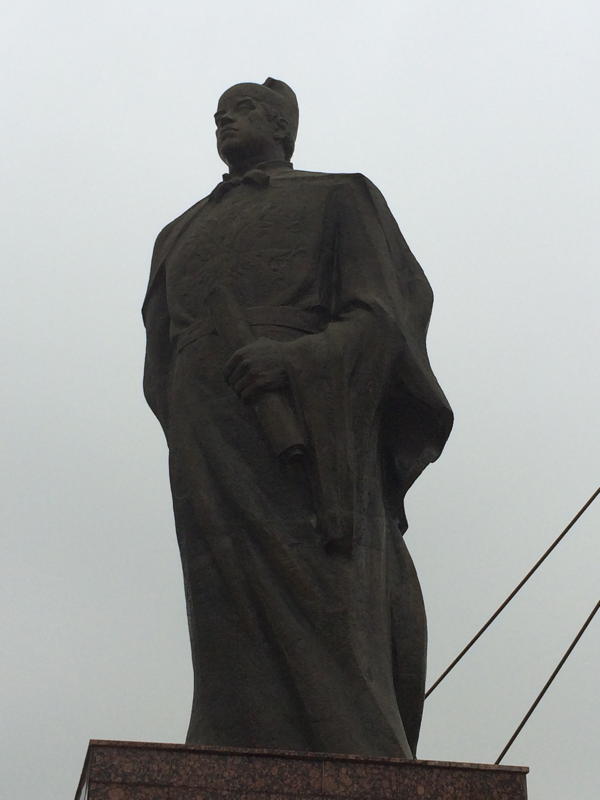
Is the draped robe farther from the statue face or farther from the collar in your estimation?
the statue face

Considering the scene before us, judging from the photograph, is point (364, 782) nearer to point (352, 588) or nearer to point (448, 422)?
point (352, 588)

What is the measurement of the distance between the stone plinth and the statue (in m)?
0.56

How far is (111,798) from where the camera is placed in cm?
575

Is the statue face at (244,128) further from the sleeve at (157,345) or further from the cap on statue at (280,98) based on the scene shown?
the sleeve at (157,345)

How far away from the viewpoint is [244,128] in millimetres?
8508

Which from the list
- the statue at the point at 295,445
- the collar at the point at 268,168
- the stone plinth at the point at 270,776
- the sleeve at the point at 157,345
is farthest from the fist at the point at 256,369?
the stone plinth at the point at 270,776

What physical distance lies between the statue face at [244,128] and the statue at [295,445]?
20 mm

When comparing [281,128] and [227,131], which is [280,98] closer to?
[281,128]

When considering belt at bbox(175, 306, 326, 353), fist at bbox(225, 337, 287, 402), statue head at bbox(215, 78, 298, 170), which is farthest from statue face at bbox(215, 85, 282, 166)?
fist at bbox(225, 337, 287, 402)

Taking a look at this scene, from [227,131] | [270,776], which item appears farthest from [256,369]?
[270,776]

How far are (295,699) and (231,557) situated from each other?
762 millimetres

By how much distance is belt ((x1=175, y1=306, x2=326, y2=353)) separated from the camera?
7.69 meters

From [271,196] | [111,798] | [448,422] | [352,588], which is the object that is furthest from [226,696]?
[271,196]

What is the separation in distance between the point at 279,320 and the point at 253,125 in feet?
4.62
